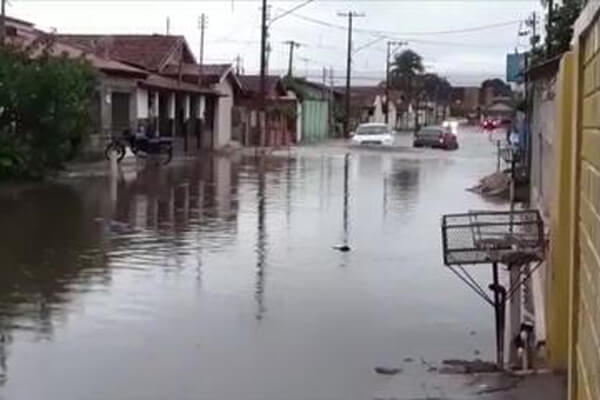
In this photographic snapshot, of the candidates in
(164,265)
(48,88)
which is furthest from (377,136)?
(164,265)

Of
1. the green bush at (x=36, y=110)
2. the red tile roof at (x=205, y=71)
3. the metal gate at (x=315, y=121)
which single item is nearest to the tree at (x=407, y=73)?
the metal gate at (x=315, y=121)

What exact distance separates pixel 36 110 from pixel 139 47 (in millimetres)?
27727

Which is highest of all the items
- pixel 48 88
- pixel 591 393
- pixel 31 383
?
pixel 48 88

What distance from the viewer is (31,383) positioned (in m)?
8.45

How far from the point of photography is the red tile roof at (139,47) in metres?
54.0

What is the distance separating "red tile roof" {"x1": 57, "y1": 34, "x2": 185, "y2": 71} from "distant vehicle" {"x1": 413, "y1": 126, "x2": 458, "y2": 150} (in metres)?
16.3

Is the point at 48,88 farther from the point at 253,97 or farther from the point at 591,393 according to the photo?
the point at 253,97

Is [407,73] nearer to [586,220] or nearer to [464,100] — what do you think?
[464,100]

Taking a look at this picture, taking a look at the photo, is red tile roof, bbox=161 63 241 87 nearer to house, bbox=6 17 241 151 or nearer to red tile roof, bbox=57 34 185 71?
house, bbox=6 17 241 151

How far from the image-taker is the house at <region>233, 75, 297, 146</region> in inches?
2454

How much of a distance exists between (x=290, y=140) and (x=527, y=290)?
57472 mm

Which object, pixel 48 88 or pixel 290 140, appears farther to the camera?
pixel 290 140

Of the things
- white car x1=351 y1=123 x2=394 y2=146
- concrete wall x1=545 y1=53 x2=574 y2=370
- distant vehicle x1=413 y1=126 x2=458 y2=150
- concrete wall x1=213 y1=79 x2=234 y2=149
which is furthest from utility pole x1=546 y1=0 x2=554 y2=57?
white car x1=351 y1=123 x2=394 y2=146

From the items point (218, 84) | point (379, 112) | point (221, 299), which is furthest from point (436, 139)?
point (221, 299)
